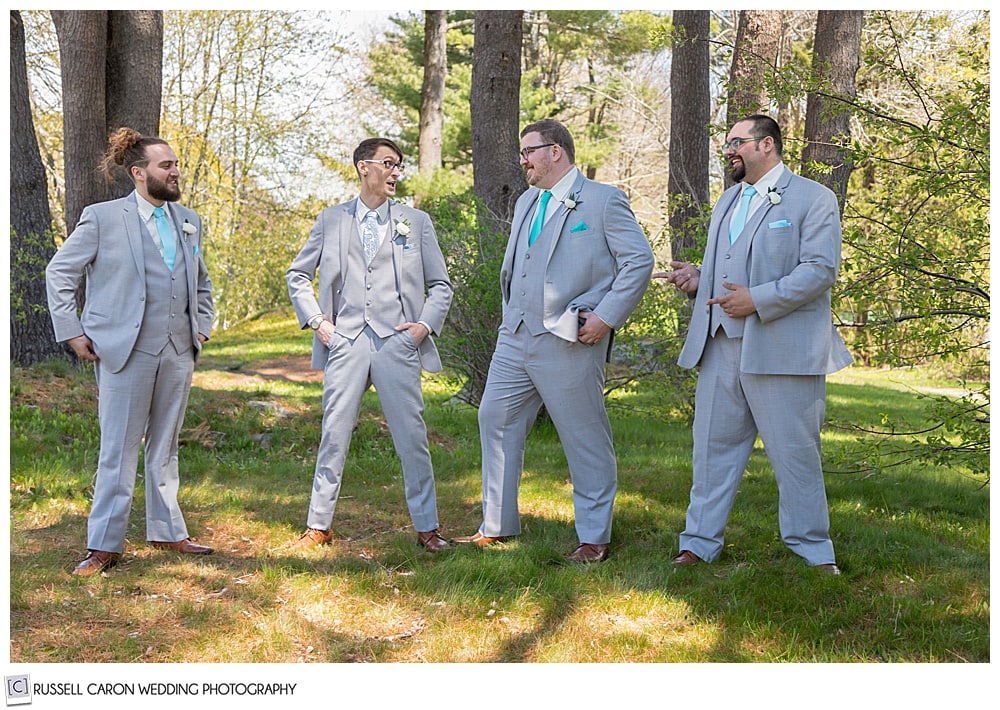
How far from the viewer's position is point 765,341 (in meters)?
4.34

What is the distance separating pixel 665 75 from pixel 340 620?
934 inches

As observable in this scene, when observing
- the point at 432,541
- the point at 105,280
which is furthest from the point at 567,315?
the point at 105,280

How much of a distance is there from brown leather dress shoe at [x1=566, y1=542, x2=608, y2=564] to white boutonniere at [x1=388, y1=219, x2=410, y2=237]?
1.86 meters

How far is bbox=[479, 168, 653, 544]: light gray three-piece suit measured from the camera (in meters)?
4.70

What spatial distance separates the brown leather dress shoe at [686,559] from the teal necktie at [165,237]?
9.44 ft

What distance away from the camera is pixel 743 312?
14.1 feet

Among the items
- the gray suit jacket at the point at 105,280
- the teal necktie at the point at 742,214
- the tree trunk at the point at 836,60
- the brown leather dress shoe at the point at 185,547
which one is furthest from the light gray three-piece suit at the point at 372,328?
the tree trunk at the point at 836,60

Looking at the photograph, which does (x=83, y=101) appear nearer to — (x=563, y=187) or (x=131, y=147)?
(x=131, y=147)

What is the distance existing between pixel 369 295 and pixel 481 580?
Result: 1552 mm

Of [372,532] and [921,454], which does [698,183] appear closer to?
[921,454]

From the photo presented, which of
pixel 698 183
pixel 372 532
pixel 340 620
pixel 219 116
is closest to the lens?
pixel 340 620

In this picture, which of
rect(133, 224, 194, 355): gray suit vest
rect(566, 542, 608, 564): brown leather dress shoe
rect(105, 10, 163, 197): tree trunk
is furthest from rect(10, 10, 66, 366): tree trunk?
rect(566, 542, 608, 564): brown leather dress shoe

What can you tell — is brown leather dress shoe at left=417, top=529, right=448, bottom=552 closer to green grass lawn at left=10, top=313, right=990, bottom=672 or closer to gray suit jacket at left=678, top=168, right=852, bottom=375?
green grass lawn at left=10, top=313, right=990, bottom=672

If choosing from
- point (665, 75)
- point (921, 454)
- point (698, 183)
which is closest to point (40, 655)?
point (921, 454)
